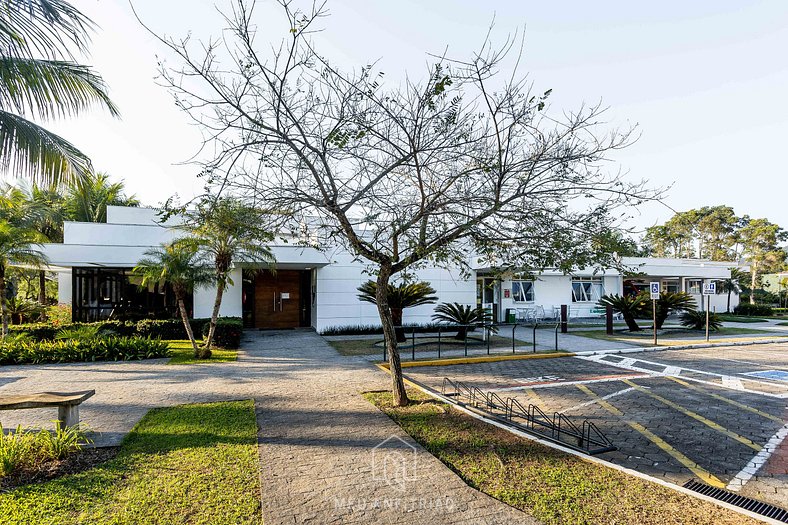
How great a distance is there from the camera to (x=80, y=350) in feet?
37.4

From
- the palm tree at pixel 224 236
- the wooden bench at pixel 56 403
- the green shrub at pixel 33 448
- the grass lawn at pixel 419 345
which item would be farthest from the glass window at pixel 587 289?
the green shrub at pixel 33 448

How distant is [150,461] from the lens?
477cm

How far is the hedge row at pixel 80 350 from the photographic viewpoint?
1114 cm

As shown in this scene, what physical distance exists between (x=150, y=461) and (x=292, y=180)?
392cm

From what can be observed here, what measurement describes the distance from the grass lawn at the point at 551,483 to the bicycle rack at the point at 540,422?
36 centimetres

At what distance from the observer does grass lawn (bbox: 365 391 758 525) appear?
369cm

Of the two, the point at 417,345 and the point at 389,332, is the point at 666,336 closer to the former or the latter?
the point at 417,345

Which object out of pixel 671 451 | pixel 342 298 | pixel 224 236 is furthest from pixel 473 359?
pixel 342 298

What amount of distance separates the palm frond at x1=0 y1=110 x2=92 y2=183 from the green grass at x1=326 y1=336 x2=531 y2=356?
8.06 m

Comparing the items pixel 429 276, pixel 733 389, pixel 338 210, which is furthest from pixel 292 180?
pixel 429 276

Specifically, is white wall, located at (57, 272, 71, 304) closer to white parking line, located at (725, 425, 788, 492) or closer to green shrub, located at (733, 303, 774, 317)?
white parking line, located at (725, 425, 788, 492)

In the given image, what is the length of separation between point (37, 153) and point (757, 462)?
31.9ft

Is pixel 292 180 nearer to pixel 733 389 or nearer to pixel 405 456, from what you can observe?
pixel 405 456

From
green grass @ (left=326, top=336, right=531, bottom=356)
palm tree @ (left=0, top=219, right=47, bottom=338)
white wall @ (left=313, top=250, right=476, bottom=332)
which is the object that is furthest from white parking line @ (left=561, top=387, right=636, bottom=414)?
palm tree @ (left=0, top=219, right=47, bottom=338)
